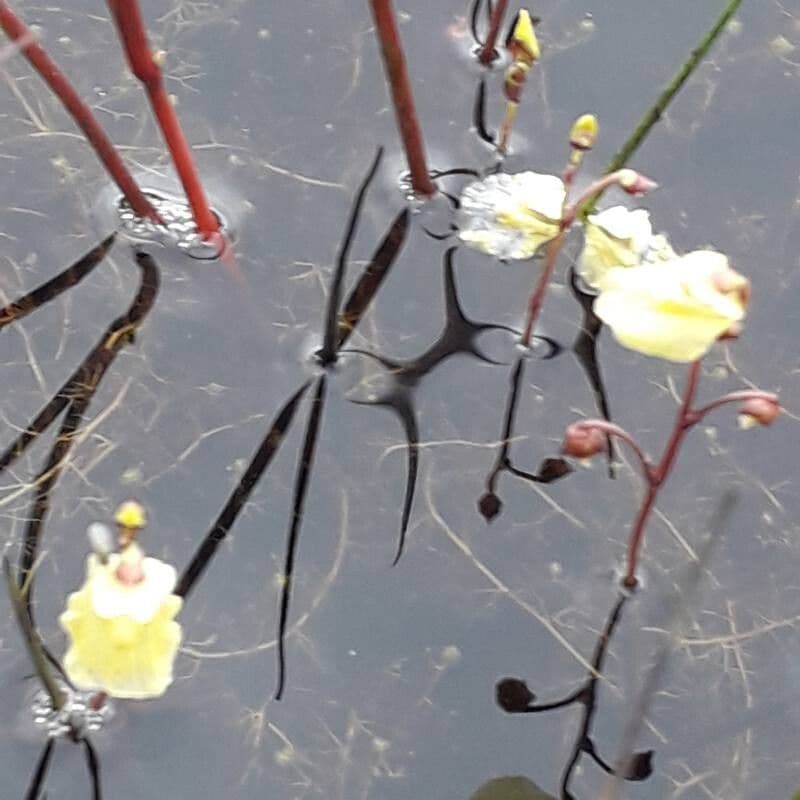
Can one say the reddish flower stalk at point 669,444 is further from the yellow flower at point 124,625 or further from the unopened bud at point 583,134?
the yellow flower at point 124,625

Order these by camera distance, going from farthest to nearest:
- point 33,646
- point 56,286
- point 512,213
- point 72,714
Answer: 1. point 56,286
2. point 512,213
3. point 72,714
4. point 33,646

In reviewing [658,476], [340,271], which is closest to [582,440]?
[658,476]

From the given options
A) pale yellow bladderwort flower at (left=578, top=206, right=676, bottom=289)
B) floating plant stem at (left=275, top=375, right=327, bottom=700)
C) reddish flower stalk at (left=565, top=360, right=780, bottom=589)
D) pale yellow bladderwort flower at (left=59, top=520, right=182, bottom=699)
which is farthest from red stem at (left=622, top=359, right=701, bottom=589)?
pale yellow bladderwort flower at (left=59, top=520, right=182, bottom=699)

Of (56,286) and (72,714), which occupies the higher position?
(56,286)

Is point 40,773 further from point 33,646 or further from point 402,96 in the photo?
point 402,96

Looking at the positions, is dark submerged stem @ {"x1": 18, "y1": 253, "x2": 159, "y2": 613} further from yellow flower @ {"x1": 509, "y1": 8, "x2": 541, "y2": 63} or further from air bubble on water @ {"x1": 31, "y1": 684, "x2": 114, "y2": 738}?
yellow flower @ {"x1": 509, "y1": 8, "x2": 541, "y2": 63}

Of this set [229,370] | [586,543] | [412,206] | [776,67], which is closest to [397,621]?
[586,543]

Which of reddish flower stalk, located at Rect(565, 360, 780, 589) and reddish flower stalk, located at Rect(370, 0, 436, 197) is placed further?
reddish flower stalk, located at Rect(370, 0, 436, 197)
